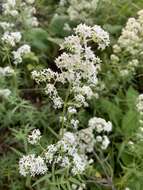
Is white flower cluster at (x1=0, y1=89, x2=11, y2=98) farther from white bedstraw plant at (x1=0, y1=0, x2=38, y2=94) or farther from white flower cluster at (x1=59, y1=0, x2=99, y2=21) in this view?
white flower cluster at (x1=59, y1=0, x2=99, y2=21)

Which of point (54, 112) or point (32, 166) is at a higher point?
point (54, 112)

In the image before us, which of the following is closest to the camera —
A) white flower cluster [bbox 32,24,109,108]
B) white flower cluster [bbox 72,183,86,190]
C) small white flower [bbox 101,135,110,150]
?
white flower cluster [bbox 32,24,109,108]

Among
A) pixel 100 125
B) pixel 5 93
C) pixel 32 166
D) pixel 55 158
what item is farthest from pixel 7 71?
pixel 32 166

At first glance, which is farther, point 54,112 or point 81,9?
point 81,9

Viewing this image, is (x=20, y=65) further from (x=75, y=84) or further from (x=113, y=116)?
(x=75, y=84)

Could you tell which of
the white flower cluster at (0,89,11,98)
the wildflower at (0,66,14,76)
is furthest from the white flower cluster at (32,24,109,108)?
the wildflower at (0,66,14,76)

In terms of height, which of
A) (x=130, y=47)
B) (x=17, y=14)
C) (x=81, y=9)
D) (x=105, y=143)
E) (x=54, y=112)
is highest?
(x=81, y=9)

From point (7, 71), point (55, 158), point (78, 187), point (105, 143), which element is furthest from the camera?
point (7, 71)

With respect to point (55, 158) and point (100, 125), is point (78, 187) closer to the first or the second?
point (100, 125)
